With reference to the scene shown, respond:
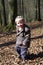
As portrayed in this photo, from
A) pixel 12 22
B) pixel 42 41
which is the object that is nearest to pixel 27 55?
pixel 42 41

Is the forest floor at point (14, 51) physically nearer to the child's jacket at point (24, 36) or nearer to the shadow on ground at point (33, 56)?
the shadow on ground at point (33, 56)

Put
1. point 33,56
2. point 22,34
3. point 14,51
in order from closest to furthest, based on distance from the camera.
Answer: point 22,34 < point 33,56 < point 14,51

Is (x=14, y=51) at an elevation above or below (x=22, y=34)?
below

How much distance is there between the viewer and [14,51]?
7.47 m

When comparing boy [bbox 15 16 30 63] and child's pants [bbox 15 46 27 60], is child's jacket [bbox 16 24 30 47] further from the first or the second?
child's pants [bbox 15 46 27 60]

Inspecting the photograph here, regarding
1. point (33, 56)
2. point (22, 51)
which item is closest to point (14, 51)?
point (33, 56)

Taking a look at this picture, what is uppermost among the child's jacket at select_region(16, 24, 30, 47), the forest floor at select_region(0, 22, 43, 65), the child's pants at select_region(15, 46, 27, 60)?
the child's jacket at select_region(16, 24, 30, 47)

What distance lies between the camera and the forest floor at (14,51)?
22.0ft

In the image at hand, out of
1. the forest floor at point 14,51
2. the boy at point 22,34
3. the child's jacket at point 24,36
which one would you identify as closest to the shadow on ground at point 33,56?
the forest floor at point 14,51

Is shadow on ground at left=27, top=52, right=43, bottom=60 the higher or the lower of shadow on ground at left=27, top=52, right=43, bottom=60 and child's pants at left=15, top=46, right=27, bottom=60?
the lower

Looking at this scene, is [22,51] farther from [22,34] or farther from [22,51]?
[22,34]

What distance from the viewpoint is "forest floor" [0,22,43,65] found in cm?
670

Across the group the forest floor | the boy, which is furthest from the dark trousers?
the forest floor

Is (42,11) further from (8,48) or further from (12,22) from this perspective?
(8,48)
